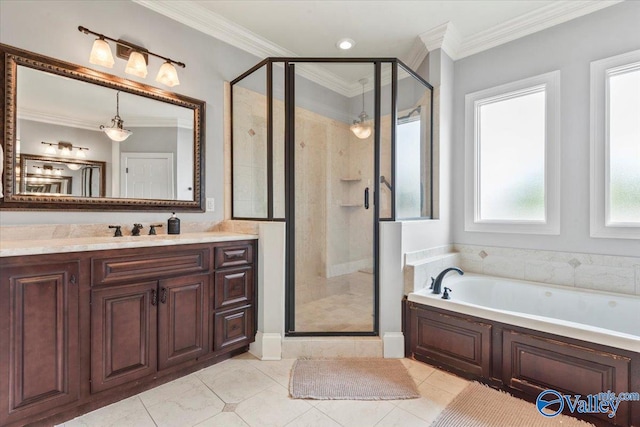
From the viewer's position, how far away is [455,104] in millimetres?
2979

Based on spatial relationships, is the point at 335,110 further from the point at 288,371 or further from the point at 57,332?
the point at 57,332

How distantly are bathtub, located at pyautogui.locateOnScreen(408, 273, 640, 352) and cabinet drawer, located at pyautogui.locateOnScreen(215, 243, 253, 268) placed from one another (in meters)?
1.28

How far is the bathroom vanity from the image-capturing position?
1.35 metres

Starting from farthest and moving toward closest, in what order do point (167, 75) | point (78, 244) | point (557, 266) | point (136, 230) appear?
point (557, 266) < point (167, 75) < point (136, 230) < point (78, 244)

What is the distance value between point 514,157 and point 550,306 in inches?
51.1

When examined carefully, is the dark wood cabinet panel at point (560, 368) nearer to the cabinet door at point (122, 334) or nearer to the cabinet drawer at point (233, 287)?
the cabinet drawer at point (233, 287)

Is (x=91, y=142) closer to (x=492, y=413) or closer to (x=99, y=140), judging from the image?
(x=99, y=140)

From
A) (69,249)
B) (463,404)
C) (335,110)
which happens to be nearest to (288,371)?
(463,404)

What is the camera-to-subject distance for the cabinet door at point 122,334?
1562 millimetres

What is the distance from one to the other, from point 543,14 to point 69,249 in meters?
3.68

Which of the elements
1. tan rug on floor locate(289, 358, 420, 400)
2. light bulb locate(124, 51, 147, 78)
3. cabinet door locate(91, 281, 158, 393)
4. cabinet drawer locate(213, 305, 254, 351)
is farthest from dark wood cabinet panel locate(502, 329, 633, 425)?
light bulb locate(124, 51, 147, 78)

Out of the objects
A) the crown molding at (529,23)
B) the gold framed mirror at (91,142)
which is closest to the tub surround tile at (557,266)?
the crown molding at (529,23)

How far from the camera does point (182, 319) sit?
1.89 metres

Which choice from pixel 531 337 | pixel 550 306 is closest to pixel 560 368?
pixel 531 337
